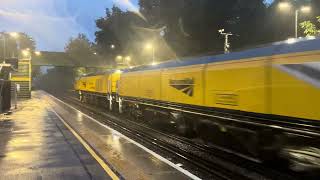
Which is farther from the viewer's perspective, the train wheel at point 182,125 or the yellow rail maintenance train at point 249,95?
the train wheel at point 182,125

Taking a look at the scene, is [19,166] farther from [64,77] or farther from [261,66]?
[64,77]

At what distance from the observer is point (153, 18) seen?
8069cm

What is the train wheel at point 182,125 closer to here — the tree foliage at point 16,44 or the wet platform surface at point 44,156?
the wet platform surface at point 44,156

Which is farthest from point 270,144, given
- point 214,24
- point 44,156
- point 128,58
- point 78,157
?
point 128,58

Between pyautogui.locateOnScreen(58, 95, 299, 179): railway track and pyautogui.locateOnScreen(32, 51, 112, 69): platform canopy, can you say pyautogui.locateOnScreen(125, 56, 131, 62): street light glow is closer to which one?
pyautogui.locateOnScreen(32, 51, 112, 69): platform canopy

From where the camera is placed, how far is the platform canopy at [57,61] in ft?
389

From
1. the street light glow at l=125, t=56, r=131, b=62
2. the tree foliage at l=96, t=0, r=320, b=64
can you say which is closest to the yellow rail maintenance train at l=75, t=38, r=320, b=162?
the tree foliage at l=96, t=0, r=320, b=64

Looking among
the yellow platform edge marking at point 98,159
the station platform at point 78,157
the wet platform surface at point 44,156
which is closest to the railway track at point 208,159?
the station platform at point 78,157

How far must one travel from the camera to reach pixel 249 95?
43.9ft

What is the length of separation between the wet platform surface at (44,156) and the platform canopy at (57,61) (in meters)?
96.2

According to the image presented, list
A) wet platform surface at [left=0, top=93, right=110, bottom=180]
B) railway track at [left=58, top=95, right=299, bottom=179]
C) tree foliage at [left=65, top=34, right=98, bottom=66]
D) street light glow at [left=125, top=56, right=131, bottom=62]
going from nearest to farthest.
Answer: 1. wet platform surface at [left=0, top=93, right=110, bottom=180]
2. railway track at [left=58, top=95, right=299, bottom=179]
3. street light glow at [left=125, top=56, right=131, bottom=62]
4. tree foliage at [left=65, top=34, right=98, bottom=66]

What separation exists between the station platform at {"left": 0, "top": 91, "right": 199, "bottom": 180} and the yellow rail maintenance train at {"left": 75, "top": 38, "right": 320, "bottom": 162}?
2.29 metres

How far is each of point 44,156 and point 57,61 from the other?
11122 cm

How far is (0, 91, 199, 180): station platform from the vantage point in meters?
11.6
